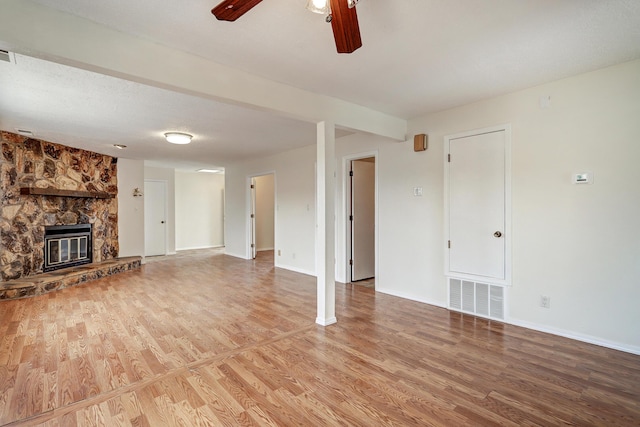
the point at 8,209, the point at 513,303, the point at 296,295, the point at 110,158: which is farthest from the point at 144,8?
the point at 110,158

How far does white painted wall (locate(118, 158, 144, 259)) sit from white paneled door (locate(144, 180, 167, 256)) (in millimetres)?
1049

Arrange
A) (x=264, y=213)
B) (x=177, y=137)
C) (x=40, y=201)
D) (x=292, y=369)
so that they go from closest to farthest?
1. (x=292, y=369)
2. (x=177, y=137)
3. (x=40, y=201)
4. (x=264, y=213)

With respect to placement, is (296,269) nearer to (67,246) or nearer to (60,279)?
(60,279)

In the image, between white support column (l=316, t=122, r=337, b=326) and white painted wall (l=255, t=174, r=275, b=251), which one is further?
white painted wall (l=255, t=174, r=275, b=251)

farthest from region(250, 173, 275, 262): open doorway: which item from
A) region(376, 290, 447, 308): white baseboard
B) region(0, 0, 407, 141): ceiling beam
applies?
region(0, 0, 407, 141): ceiling beam

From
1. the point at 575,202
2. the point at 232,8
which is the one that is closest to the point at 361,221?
the point at 575,202

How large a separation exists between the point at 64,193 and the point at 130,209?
161 centimetres

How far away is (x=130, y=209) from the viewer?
6.86 meters

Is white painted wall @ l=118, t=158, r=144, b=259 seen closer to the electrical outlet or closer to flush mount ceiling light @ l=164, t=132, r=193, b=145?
flush mount ceiling light @ l=164, t=132, r=193, b=145

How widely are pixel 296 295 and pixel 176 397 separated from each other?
2447mm

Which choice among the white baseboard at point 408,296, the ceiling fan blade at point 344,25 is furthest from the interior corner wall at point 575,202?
the ceiling fan blade at point 344,25

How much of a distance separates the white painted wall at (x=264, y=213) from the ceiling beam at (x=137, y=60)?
5979 mm

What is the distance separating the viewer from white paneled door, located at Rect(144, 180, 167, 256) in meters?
8.02

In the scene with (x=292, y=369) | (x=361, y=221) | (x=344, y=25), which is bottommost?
(x=292, y=369)
